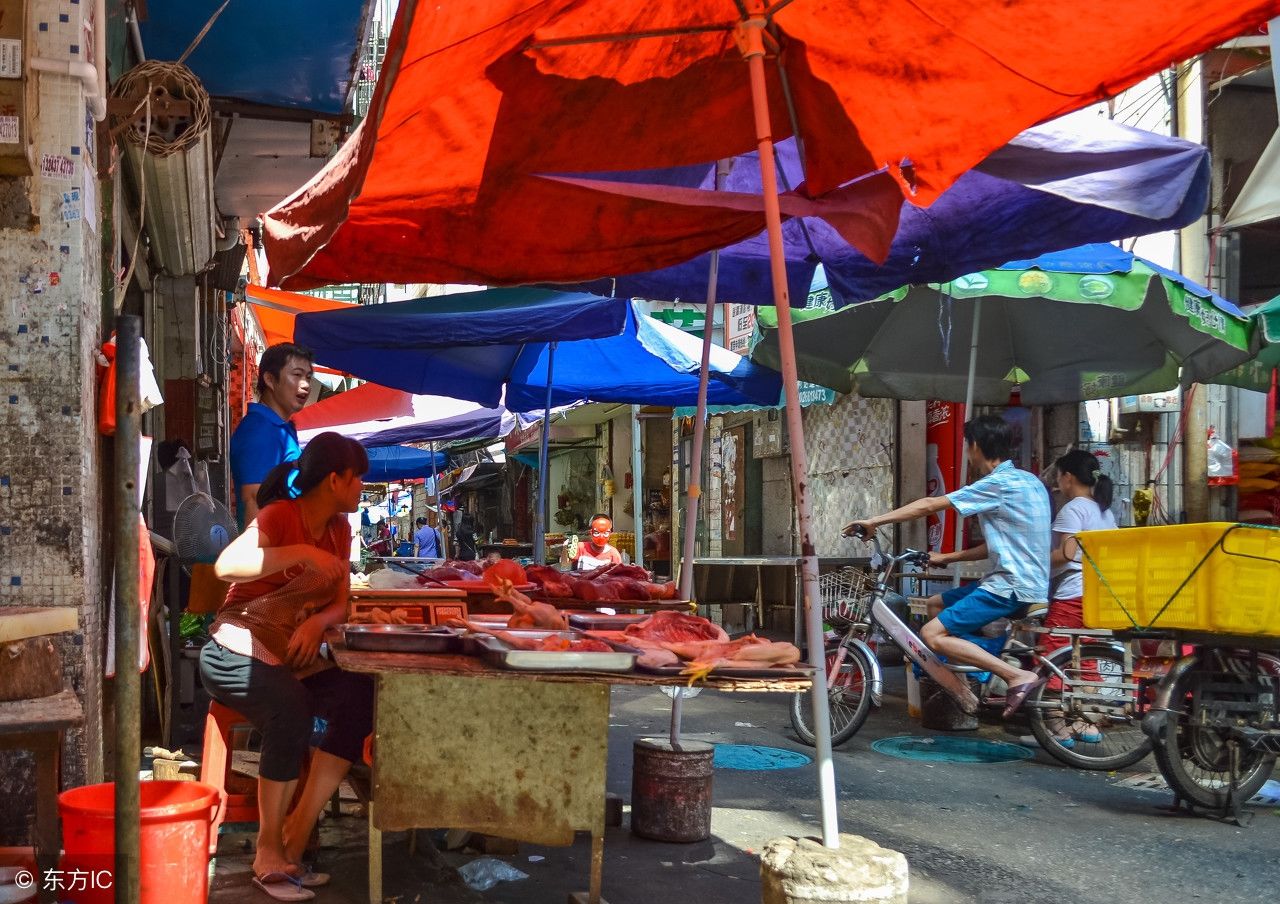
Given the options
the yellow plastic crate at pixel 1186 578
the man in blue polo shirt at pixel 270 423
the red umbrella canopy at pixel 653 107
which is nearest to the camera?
the red umbrella canopy at pixel 653 107

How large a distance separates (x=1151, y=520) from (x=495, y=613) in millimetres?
7533

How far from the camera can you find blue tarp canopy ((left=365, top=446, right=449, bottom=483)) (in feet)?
76.2

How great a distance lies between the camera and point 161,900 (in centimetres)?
338

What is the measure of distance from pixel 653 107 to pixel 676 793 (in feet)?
10.1

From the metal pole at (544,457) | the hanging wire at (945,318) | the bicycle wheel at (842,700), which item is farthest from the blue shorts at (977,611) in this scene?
the metal pole at (544,457)

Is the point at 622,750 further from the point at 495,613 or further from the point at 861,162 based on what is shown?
the point at 861,162

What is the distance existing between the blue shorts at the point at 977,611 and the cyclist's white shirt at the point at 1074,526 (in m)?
0.78

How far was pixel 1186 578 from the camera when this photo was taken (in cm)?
577

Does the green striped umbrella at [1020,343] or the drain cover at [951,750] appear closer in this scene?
the drain cover at [951,750]

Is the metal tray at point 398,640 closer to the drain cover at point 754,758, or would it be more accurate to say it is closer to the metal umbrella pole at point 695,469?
the metal umbrella pole at point 695,469

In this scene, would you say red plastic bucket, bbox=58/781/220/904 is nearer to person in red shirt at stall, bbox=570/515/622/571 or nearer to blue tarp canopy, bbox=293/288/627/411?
blue tarp canopy, bbox=293/288/627/411

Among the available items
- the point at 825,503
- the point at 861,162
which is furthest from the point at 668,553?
the point at 861,162

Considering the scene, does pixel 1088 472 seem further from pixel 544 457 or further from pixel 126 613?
pixel 126 613

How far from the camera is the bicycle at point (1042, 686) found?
707 cm
